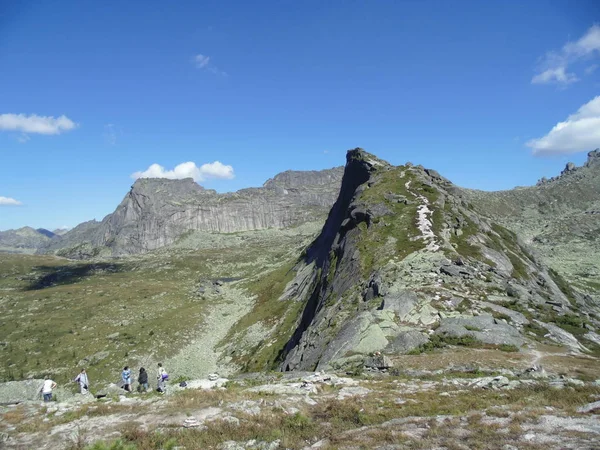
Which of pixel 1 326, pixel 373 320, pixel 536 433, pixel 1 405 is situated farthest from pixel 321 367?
pixel 1 326

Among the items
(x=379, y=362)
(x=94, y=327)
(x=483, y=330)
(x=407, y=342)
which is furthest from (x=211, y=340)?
(x=483, y=330)

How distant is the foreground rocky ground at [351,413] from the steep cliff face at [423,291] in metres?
5.62

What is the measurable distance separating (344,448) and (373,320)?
19.9m

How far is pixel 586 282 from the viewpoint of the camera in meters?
91.9

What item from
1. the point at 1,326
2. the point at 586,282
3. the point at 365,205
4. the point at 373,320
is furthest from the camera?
the point at 586,282

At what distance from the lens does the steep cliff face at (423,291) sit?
29078mm

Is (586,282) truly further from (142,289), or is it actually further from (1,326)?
(1,326)

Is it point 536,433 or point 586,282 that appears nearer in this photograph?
point 536,433

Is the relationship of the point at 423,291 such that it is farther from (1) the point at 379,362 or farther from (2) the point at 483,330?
(1) the point at 379,362

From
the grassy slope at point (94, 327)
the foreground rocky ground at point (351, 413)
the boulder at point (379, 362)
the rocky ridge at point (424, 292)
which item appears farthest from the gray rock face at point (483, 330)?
the grassy slope at point (94, 327)

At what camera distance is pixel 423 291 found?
115ft

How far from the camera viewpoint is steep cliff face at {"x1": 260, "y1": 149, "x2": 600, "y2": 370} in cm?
2908

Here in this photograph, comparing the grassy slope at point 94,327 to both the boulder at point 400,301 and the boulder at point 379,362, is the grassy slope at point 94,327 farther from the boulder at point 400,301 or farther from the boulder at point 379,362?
the boulder at point 379,362

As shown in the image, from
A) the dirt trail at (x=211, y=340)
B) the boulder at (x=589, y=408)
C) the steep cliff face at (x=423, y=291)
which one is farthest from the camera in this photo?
the dirt trail at (x=211, y=340)
